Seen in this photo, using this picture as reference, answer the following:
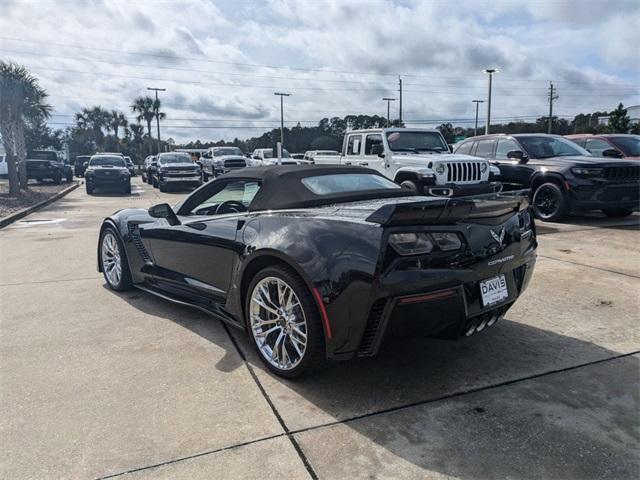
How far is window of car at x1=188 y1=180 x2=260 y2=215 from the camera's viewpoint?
374 cm

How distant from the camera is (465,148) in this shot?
36.9ft

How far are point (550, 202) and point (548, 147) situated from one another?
1.45 metres

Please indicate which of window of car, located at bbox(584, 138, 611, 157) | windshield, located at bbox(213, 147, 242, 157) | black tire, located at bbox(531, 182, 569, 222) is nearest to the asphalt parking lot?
black tire, located at bbox(531, 182, 569, 222)

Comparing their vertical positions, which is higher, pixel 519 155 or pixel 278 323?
pixel 519 155

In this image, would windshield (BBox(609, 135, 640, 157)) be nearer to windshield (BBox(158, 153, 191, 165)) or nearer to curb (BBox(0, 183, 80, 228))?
curb (BBox(0, 183, 80, 228))

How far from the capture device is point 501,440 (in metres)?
2.39

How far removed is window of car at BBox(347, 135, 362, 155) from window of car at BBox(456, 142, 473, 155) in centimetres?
232

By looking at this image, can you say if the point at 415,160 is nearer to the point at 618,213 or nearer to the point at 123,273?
the point at 618,213

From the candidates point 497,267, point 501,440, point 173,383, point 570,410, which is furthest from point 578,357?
point 173,383

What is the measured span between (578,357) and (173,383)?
2741mm

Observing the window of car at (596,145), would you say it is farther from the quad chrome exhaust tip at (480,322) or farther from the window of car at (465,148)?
the quad chrome exhaust tip at (480,322)

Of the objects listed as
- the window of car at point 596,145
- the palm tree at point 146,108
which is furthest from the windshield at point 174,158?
the palm tree at point 146,108

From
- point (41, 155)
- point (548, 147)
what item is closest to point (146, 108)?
point (41, 155)

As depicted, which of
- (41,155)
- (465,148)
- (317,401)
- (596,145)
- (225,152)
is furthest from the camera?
(41,155)
